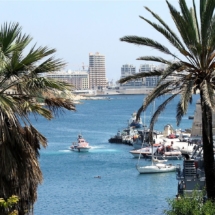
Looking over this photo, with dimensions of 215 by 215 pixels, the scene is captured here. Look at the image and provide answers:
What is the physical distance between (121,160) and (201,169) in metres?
35.1

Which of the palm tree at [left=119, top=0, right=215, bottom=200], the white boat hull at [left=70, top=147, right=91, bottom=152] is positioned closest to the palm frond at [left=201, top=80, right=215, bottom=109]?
the palm tree at [left=119, top=0, right=215, bottom=200]

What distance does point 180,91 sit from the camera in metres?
16.1

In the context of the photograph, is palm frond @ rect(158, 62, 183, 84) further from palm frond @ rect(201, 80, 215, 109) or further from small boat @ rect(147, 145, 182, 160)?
small boat @ rect(147, 145, 182, 160)

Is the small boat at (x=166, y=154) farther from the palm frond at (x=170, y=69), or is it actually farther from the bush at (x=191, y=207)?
the palm frond at (x=170, y=69)

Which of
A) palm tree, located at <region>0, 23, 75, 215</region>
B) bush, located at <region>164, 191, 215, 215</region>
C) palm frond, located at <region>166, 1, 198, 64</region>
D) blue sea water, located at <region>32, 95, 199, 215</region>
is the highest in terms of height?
palm frond, located at <region>166, 1, 198, 64</region>

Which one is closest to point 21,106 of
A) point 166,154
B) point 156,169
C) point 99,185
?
point 99,185

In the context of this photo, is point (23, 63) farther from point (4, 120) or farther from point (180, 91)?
point (180, 91)

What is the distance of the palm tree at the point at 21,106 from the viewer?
41.7ft

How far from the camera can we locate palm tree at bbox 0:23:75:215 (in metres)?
Answer: 12.7

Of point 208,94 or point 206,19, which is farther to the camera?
point 206,19

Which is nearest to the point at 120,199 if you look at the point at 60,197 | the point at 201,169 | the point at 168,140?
the point at 60,197

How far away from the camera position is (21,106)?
13.1 meters

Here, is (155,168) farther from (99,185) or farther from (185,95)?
(185,95)

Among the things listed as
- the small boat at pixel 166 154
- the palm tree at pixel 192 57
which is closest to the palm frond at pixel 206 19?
the palm tree at pixel 192 57
